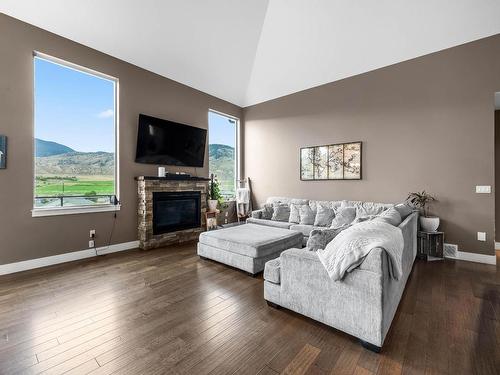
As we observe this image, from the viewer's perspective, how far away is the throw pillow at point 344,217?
167 inches

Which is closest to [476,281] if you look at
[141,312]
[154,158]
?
[141,312]

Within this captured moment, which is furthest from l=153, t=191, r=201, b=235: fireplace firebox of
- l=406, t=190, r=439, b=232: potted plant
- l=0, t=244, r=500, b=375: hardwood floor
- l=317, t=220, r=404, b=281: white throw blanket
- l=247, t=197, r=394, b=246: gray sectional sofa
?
l=406, t=190, r=439, b=232: potted plant

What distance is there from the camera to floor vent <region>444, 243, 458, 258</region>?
12.7ft

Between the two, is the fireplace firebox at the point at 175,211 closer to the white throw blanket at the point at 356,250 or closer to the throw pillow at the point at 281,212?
the throw pillow at the point at 281,212

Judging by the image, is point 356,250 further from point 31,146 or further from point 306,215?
point 31,146

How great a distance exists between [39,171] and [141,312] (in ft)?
9.52

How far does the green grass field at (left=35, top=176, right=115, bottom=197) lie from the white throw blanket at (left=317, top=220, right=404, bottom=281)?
13.1 feet

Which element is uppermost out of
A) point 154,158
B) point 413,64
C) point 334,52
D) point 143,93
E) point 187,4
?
point 187,4

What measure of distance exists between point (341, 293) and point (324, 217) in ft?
9.14

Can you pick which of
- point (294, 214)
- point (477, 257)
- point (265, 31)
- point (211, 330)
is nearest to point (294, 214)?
point (294, 214)

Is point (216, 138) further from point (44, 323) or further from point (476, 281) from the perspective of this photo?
point (476, 281)

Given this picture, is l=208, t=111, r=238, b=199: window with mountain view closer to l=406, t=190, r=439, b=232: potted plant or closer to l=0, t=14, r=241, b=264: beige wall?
l=0, t=14, r=241, b=264: beige wall

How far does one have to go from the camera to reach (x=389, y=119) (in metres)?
4.46

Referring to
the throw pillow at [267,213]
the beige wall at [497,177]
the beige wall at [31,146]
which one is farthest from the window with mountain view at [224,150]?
the beige wall at [497,177]
